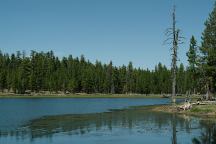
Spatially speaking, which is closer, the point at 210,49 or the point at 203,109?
the point at 203,109

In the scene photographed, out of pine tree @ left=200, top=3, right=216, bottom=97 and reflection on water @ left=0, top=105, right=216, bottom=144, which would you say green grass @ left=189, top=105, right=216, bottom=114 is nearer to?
reflection on water @ left=0, top=105, right=216, bottom=144

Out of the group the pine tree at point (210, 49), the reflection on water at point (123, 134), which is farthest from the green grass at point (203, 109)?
the pine tree at point (210, 49)

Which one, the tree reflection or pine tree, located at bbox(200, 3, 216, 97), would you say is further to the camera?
pine tree, located at bbox(200, 3, 216, 97)

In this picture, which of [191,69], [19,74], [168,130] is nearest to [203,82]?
[191,69]

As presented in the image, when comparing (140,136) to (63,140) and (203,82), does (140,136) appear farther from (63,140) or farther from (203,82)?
(203,82)

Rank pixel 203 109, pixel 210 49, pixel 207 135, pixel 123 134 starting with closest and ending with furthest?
1. pixel 207 135
2. pixel 123 134
3. pixel 203 109
4. pixel 210 49

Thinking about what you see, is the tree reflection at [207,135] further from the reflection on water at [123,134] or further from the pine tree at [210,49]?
the pine tree at [210,49]

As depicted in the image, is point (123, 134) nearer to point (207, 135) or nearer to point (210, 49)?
point (207, 135)

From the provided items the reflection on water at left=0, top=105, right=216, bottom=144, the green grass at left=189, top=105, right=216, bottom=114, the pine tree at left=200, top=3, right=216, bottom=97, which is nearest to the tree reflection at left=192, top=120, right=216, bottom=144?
the reflection on water at left=0, top=105, right=216, bottom=144

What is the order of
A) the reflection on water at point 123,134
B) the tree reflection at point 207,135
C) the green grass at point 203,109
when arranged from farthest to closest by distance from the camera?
the green grass at point 203,109 < the reflection on water at point 123,134 < the tree reflection at point 207,135

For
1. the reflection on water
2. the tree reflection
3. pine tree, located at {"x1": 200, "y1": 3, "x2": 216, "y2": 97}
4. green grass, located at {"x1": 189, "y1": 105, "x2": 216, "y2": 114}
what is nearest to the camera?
the tree reflection

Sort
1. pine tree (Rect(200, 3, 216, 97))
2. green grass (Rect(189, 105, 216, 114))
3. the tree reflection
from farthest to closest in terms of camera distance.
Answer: pine tree (Rect(200, 3, 216, 97))
green grass (Rect(189, 105, 216, 114))
the tree reflection

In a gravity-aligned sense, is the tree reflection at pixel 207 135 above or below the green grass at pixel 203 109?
below

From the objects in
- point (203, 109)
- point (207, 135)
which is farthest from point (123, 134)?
point (203, 109)
